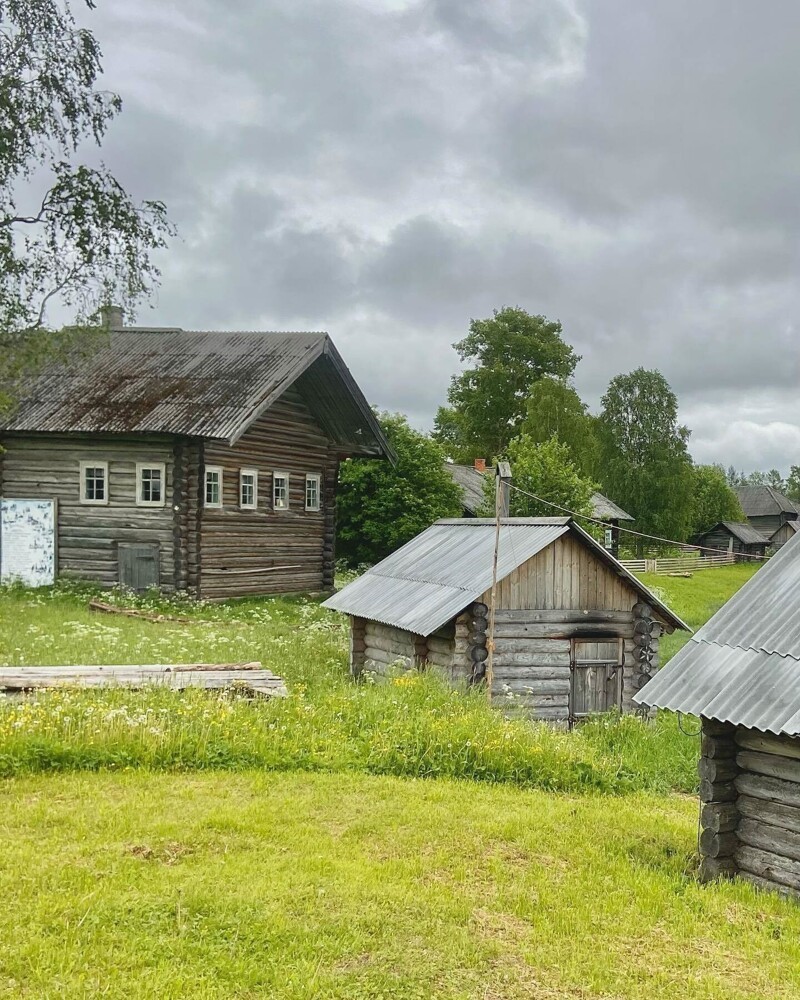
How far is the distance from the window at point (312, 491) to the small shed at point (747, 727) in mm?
21838

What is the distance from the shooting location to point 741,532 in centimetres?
7131

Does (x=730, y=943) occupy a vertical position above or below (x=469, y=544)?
below

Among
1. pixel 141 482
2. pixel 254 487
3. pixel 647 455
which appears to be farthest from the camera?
pixel 647 455

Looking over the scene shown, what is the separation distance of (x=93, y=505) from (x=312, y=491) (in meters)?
7.03

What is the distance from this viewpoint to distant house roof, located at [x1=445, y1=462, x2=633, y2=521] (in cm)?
4227

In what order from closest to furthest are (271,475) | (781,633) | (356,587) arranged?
(781,633) < (356,587) < (271,475)

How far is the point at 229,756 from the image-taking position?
9.60 meters

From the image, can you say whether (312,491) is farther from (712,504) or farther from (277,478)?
(712,504)

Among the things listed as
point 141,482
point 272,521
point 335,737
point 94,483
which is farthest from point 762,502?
point 335,737

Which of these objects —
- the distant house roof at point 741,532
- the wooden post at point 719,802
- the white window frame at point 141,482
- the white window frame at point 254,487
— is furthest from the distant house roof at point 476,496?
the wooden post at point 719,802

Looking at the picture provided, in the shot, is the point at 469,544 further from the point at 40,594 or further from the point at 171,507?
the point at 40,594

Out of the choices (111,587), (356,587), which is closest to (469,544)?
(356,587)

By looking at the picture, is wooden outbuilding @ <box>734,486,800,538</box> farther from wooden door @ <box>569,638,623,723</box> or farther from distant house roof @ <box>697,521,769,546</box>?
wooden door @ <box>569,638,623,723</box>

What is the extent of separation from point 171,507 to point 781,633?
64.3ft
